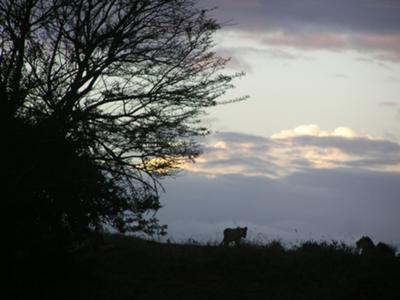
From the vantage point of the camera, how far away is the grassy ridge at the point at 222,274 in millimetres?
12922

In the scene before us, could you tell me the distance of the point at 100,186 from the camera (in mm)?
12930

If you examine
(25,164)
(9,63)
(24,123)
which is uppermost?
(9,63)

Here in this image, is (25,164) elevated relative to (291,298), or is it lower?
elevated

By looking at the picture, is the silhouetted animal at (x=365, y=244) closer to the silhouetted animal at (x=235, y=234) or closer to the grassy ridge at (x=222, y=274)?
the grassy ridge at (x=222, y=274)

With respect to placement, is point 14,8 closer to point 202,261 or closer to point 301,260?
point 202,261

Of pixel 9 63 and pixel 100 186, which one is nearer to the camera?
pixel 100 186

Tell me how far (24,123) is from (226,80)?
4.96 metres

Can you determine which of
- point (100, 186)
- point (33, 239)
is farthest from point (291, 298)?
point (33, 239)

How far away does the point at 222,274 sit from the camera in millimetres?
14180

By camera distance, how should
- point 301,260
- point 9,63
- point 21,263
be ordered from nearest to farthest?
point 21,263
point 9,63
point 301,260

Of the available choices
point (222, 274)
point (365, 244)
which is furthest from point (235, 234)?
point (222, 274)

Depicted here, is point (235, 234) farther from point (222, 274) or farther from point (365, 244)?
point (222, 274)

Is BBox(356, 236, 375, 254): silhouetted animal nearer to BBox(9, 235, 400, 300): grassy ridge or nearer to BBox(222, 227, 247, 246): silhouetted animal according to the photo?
BBox(9, 235, 400, 300): grassy ridge

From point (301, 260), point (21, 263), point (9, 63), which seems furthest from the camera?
point (301, 260)
